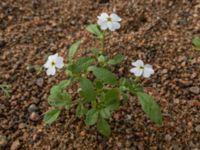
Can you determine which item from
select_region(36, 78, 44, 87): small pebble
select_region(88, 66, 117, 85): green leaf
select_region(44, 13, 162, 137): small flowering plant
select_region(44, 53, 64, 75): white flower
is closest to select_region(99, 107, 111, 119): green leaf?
select_region(44, 13, 162, 137): small flowering plant

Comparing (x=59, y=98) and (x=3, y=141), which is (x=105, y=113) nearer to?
(x=59, y=98)

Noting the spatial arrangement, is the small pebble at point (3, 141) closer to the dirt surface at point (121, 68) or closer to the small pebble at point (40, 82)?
the dirt surface at point (121, 68)

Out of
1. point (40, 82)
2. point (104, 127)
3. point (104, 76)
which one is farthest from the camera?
point (40, 82)

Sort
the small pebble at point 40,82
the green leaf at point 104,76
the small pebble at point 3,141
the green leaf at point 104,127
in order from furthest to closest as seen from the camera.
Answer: the small pebble at point 40,82, the small pebble at point 3,141, the green leaf at point 104,127, the green leaf at point 104,76

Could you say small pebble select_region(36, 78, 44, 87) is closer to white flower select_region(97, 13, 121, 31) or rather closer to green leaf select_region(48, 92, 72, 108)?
green leaf select_region(48, 92, 72, 108)

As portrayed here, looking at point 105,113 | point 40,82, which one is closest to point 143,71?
point 105,113

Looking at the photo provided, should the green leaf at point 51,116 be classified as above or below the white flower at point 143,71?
below

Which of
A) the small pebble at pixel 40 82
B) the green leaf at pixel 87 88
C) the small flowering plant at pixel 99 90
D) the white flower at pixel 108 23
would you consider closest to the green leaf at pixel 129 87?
the small flowering plant at pixel 99 90
